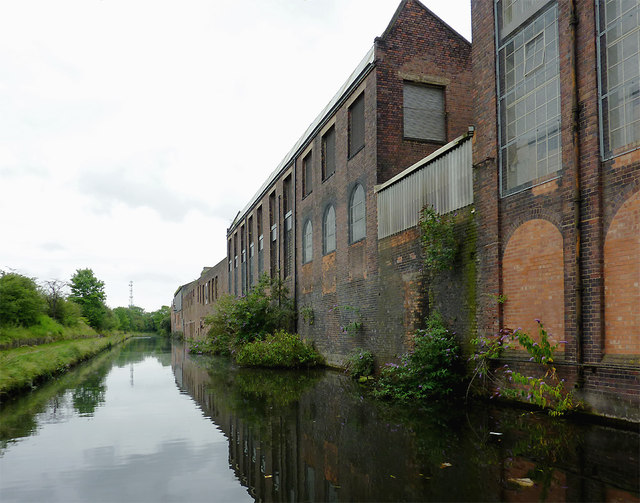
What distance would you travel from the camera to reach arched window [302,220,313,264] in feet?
66.7

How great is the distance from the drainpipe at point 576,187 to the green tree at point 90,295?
6506cm

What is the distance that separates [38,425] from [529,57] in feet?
34.0

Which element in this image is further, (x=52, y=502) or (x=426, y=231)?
(x=426, y=231)

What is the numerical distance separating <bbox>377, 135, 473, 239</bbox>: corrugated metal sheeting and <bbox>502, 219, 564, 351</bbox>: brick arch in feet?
5.71

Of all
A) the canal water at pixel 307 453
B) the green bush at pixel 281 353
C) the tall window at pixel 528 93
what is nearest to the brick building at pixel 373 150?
the green bush at pixel 281 353

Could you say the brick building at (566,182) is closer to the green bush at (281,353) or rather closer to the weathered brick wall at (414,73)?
the weathered brick wall at (414,73)

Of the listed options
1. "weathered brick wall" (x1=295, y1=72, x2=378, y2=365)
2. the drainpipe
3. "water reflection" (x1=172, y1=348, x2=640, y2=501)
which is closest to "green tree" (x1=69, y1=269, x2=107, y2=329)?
"weathered brick wall" (x1=295, y1=72, x2=378, y2=365)

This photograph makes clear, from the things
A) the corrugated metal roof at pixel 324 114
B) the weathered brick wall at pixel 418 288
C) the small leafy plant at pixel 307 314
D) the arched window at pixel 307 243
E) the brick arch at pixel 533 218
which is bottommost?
the small leafy plant at pixel 307 314

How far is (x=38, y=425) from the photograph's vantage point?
26.7ft

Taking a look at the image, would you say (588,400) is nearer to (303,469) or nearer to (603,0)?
(303,469)

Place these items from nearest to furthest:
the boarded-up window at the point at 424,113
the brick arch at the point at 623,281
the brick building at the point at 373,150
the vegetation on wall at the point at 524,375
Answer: the brick arch at the point at 623,281, the vegetation on wall at the point at 524,375, the brick building at the point at 373,150, the boarded-up window at the point at 424,113

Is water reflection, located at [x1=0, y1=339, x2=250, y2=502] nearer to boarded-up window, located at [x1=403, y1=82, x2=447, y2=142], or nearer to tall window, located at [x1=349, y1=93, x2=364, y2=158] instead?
tall window, located at [x1=349, y1=93, x2=364, y2=158]

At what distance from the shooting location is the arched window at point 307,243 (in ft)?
66.7

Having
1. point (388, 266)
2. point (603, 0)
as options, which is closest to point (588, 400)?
point (603, 0)
